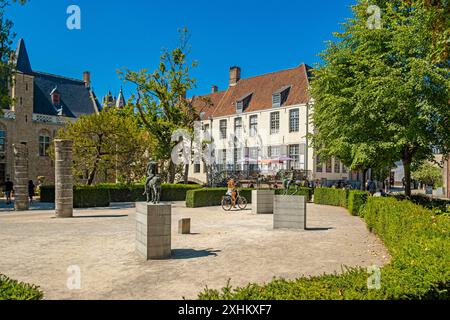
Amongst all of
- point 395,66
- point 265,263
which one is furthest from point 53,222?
point 395,66

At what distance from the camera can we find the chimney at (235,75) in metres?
50.8

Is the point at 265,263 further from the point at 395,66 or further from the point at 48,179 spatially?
the point at 48,179

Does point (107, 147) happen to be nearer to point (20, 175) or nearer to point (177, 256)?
point (20, 175)

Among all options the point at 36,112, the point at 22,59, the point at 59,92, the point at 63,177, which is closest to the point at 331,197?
the point at 63,177

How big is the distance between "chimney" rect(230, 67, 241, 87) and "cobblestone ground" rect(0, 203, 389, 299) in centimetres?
3804

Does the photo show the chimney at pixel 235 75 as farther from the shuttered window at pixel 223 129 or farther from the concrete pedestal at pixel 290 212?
the concrete pedestal at pixel 290 212

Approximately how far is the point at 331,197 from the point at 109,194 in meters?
16.6

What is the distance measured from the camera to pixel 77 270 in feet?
25.7

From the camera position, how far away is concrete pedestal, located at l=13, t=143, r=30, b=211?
71.3 ft

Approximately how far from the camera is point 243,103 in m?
46.2

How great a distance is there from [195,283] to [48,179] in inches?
1754

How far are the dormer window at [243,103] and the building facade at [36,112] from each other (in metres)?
20.3

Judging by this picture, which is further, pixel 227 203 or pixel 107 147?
pixel 107 147

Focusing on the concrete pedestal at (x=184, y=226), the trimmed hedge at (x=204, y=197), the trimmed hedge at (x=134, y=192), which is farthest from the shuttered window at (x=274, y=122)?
the concrete pedestal at (x=184, y=226)
